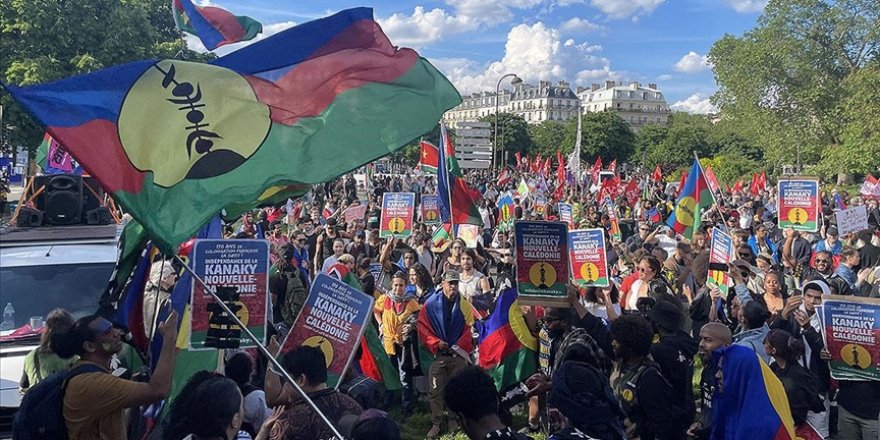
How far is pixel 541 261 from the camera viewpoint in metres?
6.36

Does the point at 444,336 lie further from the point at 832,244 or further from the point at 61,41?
the point at 61,41

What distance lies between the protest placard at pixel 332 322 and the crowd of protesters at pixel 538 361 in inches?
12.7

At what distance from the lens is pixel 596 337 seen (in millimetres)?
6227

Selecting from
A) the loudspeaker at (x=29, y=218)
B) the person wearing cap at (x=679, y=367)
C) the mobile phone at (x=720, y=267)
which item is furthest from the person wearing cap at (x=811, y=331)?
the loudspeaker at (x=29, y=218)

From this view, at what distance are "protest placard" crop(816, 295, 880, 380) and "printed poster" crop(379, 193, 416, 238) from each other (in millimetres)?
7786

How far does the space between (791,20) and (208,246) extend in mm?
52620

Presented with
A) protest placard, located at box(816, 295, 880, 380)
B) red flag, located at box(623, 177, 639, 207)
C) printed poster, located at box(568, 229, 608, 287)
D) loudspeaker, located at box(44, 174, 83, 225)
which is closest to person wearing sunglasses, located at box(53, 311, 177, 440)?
protest placard, located at box(816, 295, 880, 380)

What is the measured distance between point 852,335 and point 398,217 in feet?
26.6

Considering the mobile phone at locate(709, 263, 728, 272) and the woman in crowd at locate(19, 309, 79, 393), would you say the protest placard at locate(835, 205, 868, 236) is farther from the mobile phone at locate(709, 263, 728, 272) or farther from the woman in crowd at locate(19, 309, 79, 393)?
the woman in crowd at locate(19, 309, 79, 393)

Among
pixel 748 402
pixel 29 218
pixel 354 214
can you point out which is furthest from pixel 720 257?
pixel 29 218

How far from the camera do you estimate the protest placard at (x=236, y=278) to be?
519 cm

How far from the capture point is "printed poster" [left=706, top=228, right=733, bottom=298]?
941 cm

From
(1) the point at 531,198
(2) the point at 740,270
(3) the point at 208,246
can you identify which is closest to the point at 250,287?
(3) the point at 208,246

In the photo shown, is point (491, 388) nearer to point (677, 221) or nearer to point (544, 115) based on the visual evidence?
point (677, 221)
